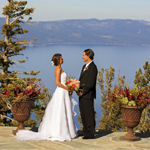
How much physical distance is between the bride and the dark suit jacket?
1.46 feet

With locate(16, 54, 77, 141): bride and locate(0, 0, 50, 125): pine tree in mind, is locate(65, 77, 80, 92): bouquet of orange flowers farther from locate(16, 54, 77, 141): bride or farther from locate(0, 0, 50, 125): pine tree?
locate(0, 0, 50, 125): pine tree

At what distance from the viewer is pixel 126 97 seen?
6.84 meters

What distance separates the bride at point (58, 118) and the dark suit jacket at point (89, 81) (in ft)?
1.46

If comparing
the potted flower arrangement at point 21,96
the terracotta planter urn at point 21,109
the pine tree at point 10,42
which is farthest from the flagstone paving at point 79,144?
the pine tree at point 10,42

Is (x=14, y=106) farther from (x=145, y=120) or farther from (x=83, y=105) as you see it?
(x=145, y=120)

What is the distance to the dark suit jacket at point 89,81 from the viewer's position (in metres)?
6.77

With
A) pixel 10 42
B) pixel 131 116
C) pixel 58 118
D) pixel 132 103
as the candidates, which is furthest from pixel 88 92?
pixel 10 42

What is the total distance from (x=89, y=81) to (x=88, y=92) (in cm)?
30

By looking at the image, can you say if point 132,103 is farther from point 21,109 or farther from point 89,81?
point 21,109

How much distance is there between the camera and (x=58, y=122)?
686cm

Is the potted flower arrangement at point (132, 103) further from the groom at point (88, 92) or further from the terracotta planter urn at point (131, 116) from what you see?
the groom at point (88, 92)

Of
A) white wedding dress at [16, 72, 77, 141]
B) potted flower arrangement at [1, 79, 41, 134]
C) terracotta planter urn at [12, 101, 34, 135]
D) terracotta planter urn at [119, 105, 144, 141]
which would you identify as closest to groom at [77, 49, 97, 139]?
white wedding dress at [16, 72, 77, 141]

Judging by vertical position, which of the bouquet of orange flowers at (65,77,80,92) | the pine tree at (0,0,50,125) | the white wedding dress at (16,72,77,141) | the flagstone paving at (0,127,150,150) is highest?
the pine tree at (0,0,50,125)

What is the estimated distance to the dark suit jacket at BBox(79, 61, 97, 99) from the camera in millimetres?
6766
